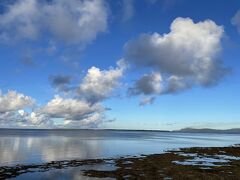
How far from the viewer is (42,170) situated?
1719 inches

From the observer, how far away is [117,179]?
1454 inches

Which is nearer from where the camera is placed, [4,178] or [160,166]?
[4,178]

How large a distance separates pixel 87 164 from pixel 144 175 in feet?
43.3

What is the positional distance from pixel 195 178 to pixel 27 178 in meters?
18.8

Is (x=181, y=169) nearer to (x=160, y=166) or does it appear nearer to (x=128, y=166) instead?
(x=160, y=166)

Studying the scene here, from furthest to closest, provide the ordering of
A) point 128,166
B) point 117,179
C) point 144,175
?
point 128,166, point 144,175, point 117,179

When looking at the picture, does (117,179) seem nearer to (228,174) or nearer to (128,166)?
(128,166)

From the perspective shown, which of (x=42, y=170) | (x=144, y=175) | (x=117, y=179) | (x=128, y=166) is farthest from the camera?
(x=128, y=166)

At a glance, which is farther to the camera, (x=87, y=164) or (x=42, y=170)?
(x=87, y=164)

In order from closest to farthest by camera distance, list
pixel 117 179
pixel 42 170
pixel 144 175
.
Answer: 1. pixel 117 179
2. pixel 144 175
3. pixel 42 170

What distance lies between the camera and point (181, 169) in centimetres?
4444

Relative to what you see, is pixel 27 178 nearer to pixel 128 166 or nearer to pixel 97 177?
pixel 97 177

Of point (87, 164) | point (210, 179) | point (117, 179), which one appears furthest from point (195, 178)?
point (87, 164)

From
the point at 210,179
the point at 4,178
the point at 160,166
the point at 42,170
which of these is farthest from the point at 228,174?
the point at 4,178
